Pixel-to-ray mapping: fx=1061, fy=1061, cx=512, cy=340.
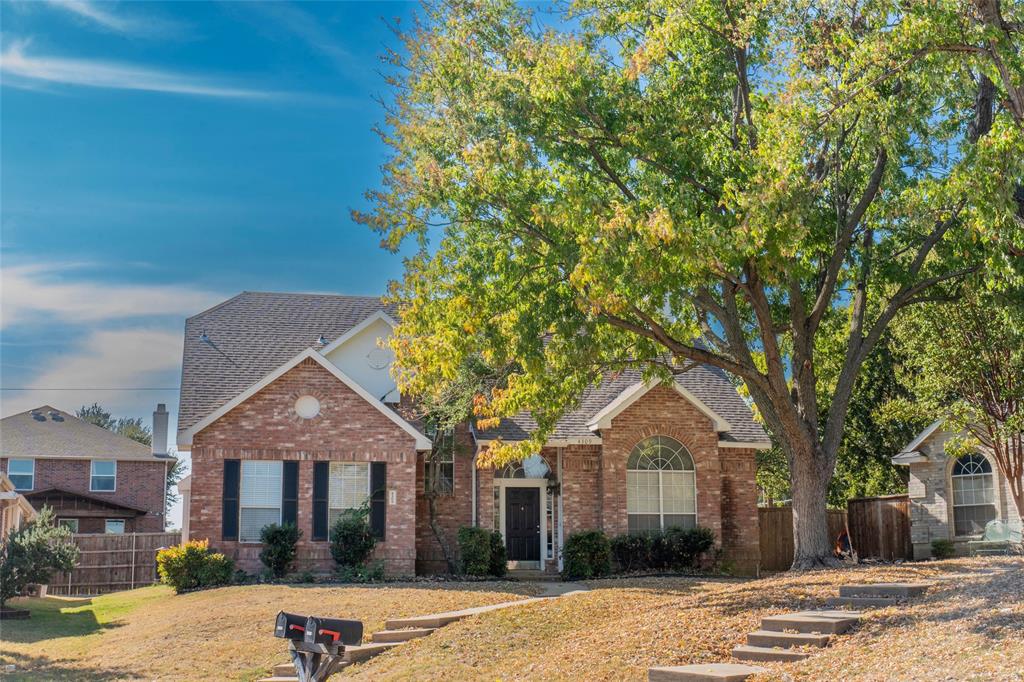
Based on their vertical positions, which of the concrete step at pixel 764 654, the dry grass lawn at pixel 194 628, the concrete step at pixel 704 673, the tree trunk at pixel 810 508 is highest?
the tree trunk at pixel 810 508

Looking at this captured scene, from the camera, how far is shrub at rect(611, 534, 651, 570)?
87.1 ft

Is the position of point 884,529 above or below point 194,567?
above

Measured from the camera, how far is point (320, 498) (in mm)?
25938

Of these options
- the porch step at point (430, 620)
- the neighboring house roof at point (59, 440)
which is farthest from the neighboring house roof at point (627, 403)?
the neighboring house roof at point (59, 440)

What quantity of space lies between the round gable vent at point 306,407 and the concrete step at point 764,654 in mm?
15834

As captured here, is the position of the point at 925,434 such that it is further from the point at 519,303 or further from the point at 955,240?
the point at 519,303

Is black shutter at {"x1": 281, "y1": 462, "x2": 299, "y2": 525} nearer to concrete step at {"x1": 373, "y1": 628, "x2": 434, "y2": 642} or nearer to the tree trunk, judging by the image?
concrete step at {"x1": 373, "y1": 628, "x2": 434, "y2": 642}

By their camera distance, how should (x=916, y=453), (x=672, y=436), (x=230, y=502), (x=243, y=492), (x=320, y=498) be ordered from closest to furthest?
1. (x=230, y=502)
2. (x=243, y=492)
3. (x=320, y=498)
4. (x=672, y=436)
5. (x=916, y=453)

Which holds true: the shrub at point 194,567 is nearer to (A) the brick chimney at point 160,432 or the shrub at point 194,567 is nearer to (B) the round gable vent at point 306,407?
(B) the round gable vent at point 306,407

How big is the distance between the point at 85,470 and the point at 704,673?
38527 millimetres

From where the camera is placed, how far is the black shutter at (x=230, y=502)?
25203 mm

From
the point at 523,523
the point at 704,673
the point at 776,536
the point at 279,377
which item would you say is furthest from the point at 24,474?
the point at 704,673

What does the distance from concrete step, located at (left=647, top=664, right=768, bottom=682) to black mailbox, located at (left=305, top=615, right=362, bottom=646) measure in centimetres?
338

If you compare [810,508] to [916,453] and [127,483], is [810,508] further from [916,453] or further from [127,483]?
[127,483]
